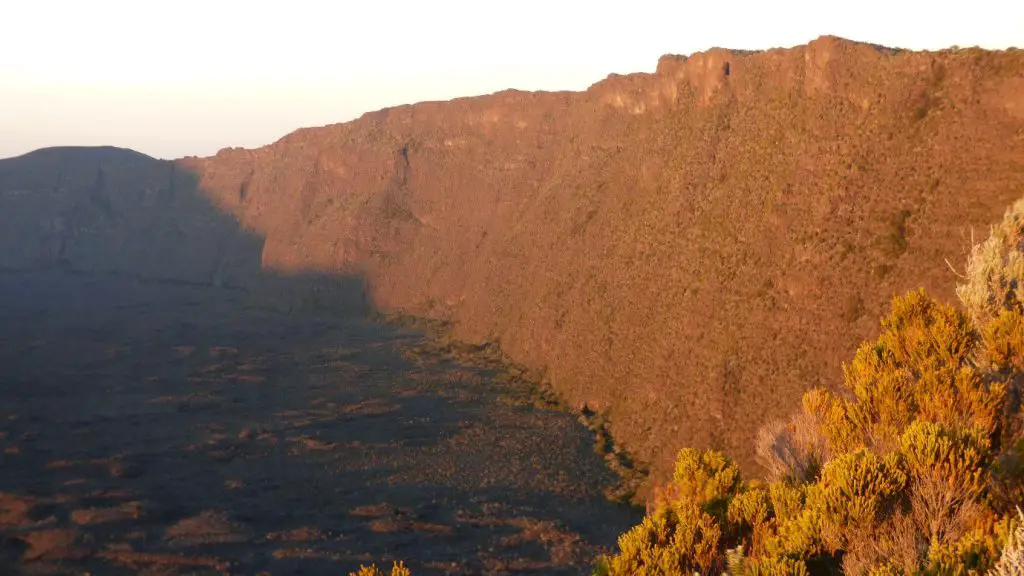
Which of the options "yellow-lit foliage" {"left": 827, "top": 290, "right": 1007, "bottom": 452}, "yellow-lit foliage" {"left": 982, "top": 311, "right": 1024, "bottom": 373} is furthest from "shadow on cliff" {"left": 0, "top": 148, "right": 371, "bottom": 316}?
"yellow-lit foliage" {"left": 982, "top": 311, "right": 1024, "bottom": 373}

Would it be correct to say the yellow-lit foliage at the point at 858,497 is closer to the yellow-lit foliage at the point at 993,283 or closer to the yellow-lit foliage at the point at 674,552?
the yellow-lit foliage at the point at 674,552

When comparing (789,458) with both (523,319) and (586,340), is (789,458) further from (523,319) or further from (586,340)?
(523,319)

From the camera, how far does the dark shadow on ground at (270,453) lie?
3272 centimetres

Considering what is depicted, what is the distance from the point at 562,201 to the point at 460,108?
3737cm

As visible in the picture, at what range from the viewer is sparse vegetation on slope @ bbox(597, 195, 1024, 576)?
1026 centimetres

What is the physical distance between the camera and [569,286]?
64312 millimetres

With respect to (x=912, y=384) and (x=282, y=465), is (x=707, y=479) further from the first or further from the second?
(x=282, y=465)

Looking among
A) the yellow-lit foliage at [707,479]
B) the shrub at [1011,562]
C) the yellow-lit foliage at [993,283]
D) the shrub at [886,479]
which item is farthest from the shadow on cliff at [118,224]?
the shrub at [1011,562]

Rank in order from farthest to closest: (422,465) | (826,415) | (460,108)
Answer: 1. (460,108)
2. (422,465)
3. (826,415)

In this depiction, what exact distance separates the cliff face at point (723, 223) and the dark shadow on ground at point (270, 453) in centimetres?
724

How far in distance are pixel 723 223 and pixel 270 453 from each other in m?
33.6

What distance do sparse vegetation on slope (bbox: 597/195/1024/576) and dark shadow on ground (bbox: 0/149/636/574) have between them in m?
19.0

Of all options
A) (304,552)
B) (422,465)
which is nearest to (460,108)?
(422,465)

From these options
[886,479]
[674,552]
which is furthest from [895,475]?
[674,552]
